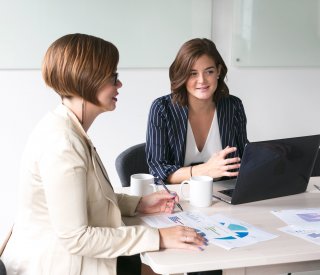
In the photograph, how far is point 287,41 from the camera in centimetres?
329

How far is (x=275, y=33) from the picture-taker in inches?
128

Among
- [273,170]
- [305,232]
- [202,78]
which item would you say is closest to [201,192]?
[273,170]

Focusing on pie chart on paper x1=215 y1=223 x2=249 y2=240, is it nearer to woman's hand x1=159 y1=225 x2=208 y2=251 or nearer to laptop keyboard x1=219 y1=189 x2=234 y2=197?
woman's hand x1=159 y1=225 x2=208 y2=251

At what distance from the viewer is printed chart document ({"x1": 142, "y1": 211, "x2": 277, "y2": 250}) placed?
4.12 ft

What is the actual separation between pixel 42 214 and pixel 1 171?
1790 mm

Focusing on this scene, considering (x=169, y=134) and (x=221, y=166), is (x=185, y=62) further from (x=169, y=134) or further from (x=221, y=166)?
(x=221, y=166)

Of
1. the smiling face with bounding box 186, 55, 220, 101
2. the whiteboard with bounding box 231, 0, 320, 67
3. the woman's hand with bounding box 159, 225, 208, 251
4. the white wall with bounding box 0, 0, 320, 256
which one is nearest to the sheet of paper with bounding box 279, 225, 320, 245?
the woman's hand with bounding box 159, 225, 208, 251

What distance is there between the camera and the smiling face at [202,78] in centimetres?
204

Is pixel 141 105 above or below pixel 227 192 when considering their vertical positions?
above

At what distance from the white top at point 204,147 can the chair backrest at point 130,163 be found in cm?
21

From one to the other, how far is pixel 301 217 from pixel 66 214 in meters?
0.78

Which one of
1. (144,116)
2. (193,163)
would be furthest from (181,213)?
(144,116)

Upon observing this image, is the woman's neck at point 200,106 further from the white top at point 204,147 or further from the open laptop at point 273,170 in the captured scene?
the open laptop at point 273,170

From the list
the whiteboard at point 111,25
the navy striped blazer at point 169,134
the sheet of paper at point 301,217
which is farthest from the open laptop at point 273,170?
the whiteboard at point 111,25
